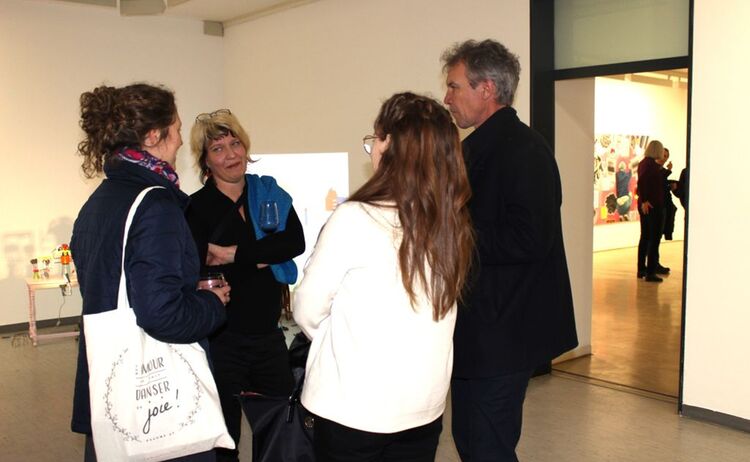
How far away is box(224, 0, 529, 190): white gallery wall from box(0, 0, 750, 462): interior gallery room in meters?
0.02

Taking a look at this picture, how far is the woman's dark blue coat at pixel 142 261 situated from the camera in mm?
1744

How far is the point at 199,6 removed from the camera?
7.28 meters

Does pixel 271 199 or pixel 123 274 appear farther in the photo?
pixel 271 199

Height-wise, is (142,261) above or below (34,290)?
above

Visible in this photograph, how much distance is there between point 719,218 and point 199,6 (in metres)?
5.33

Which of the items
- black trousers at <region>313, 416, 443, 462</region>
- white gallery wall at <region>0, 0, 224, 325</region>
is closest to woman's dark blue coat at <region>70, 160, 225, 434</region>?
black trousers at <region>313, 416, 443, 462</region>

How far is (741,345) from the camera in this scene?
13.2 feet

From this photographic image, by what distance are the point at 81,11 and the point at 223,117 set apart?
5.34 m

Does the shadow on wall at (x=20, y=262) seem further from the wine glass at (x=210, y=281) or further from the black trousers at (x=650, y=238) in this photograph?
the black trousers at (x=650, y=238)

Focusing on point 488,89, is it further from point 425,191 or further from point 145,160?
point 145,160

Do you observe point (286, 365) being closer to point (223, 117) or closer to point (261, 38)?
point (223, 117)

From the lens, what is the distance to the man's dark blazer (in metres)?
2.04

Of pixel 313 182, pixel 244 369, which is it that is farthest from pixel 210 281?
pixel 313 182

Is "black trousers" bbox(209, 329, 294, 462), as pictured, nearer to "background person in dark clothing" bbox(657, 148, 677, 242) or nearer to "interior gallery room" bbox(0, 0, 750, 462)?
"interior gallery room" bbox(0, 0, 750, 462)
